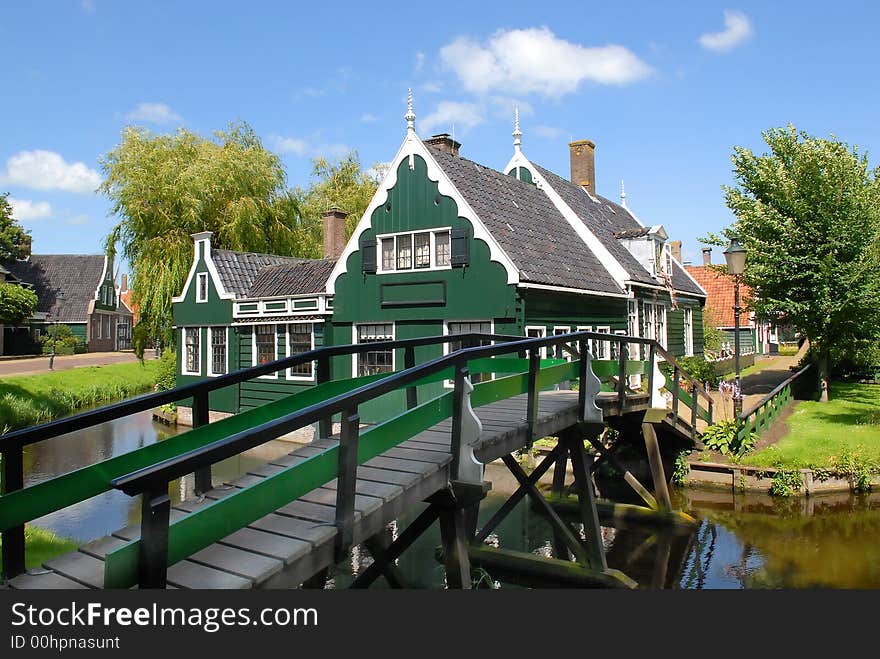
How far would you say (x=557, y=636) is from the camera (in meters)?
4.24

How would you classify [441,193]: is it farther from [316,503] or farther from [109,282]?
[109,282]

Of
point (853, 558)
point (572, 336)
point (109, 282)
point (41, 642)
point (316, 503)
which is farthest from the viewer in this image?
point (109, 282)

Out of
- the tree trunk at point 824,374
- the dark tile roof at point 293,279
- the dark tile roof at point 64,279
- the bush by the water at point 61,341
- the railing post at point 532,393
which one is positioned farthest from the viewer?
the dark tile roof at point 64,279

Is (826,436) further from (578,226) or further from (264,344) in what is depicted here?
(264,344)

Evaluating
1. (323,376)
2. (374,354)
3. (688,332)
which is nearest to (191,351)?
(374,354)

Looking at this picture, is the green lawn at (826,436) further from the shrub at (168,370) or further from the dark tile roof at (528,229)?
the shrub at (168,370)

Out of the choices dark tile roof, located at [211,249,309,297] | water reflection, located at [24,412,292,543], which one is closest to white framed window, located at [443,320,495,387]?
water reflection, located at [24,412,292,543]

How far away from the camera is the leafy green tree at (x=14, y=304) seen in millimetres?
36978

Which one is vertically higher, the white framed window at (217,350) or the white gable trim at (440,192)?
the white gable trim at (440,192)

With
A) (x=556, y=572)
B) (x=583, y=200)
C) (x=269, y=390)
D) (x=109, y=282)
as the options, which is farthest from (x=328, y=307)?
(x=109, y=282)

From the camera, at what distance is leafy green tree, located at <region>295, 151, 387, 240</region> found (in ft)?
131

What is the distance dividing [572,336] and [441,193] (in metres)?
9.56

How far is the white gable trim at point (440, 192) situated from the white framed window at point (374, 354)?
1934 mm

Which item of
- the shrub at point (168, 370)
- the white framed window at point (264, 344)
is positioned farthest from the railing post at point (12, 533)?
the shrub at point (168, 370)
